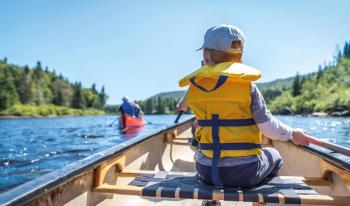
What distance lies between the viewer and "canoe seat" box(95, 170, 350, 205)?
6.42ft

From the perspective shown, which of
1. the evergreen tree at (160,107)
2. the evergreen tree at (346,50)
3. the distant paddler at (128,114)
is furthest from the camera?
the evergreen tree at (160,107)

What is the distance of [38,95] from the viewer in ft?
351

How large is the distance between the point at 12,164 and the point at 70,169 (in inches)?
329

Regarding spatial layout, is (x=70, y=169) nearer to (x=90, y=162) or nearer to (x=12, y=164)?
(x=90, y=162)

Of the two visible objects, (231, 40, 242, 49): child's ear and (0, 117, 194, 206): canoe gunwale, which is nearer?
(0, 117, 194, 206): canoe gunwale

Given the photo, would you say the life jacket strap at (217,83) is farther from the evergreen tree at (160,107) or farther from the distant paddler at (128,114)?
the evergreen tree at (160,107)

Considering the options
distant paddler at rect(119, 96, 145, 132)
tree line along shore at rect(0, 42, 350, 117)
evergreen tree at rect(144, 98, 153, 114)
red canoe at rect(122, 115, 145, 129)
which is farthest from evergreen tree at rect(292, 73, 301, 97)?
distant paddler at rect(119, 96, 145, 132)

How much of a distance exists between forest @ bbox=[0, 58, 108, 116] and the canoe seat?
315ft

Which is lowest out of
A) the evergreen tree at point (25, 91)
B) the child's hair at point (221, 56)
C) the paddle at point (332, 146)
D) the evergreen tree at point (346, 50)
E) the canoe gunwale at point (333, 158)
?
the canoe gunwale at point (333, 158)

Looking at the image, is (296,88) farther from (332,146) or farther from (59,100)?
(332,146)

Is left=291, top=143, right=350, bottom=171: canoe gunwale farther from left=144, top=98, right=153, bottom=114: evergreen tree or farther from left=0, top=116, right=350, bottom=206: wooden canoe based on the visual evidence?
left=144, top=98, right=153, bottom=114: evergreen tree

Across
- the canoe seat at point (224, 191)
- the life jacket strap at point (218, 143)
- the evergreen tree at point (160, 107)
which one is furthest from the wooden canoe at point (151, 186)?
the evergreen tree at point (160, 107)

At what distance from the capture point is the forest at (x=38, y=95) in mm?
91438

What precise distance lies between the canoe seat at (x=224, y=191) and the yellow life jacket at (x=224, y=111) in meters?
0.17
